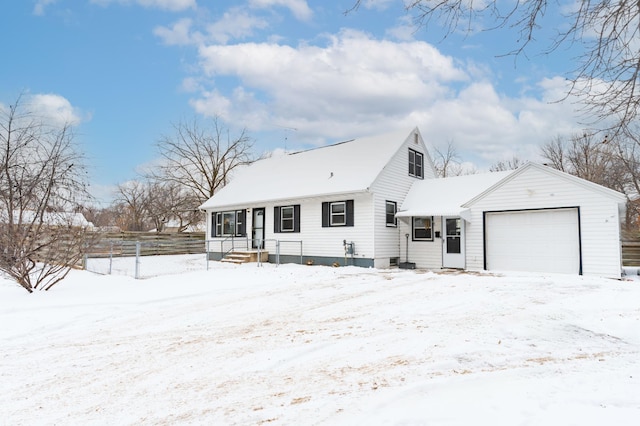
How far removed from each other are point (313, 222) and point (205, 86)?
6858mm

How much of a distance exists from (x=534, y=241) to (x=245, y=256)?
11325 millimetres

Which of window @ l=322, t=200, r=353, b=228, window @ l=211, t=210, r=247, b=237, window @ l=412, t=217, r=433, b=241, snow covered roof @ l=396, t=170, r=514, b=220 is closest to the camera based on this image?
snow covered roof @ l=396, t=170, r=514, b=220

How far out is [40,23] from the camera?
33.3 feet

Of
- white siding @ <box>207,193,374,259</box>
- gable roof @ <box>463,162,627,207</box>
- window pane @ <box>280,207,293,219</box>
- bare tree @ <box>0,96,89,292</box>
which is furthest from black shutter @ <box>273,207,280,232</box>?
bare tree @ <box>0,96,89,292</box>

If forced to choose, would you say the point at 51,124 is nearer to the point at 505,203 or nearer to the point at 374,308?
the point at 374,308

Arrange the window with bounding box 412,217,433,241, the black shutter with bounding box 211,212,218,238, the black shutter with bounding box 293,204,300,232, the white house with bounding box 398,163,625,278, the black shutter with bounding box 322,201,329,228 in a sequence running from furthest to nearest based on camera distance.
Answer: the black shutter with bounding box 211,212,218,238 → the black shutter with bounding box 293,204,300,232 → the black shutter with bounding box 322,201,329,228 → the window with bounding box 412,217,433,241 → the white house with bounding box 398,163,625,278

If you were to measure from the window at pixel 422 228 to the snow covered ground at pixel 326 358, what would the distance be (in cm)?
614

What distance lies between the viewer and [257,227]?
60.1 feet

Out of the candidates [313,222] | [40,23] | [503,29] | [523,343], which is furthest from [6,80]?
[523,343]

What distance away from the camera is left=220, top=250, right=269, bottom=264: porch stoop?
17.0 metres

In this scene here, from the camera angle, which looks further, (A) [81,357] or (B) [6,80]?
(B) [6,80]

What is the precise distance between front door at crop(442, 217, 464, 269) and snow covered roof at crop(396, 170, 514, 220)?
52 centimetres

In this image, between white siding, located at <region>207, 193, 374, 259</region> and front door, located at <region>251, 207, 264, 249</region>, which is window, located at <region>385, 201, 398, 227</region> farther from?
front door, located at <region>251, 207, 264, 249</region>

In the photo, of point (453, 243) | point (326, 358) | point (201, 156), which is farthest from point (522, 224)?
point (201, 156)
